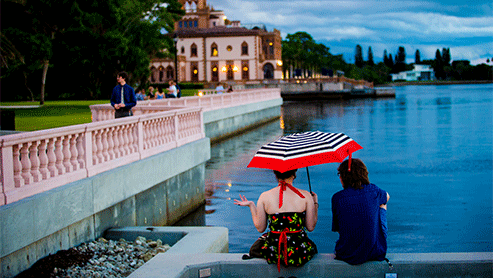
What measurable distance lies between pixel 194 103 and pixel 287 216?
73.7 ft

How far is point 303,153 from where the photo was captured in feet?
17.8

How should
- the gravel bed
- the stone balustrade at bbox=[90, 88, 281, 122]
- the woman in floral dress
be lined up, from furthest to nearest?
1. the stone balustrade at bbox=[90, 88, 281, 122]
2. the gravel bed
3. the woman in floral dress

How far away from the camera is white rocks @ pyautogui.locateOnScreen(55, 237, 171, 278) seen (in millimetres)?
7051

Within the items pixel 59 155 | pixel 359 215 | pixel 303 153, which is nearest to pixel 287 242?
pixel 359 215

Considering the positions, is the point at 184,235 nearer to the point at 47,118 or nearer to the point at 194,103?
the point at 47,118

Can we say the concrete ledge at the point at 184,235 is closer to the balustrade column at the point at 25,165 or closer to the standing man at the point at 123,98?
the balustrade column at the point at 25,165

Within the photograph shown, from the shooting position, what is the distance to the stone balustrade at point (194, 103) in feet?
51.1

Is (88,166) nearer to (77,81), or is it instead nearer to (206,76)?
(77,81)

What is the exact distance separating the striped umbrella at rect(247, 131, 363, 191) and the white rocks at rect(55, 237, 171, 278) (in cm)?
282

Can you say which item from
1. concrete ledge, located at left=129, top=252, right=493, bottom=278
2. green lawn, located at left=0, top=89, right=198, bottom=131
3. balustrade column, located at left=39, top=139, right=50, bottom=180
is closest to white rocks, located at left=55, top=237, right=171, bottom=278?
balustrade column, located at left=39, top=139, right=50, bottom=180

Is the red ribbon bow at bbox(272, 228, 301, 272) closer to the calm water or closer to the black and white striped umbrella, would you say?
the black and white striped umbrella

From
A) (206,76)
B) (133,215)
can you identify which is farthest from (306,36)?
(133,215)

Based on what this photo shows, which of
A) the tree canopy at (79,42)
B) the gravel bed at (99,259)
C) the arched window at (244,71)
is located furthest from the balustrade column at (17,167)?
the arched window at (244,71)

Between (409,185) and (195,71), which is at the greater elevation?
(195,71)
